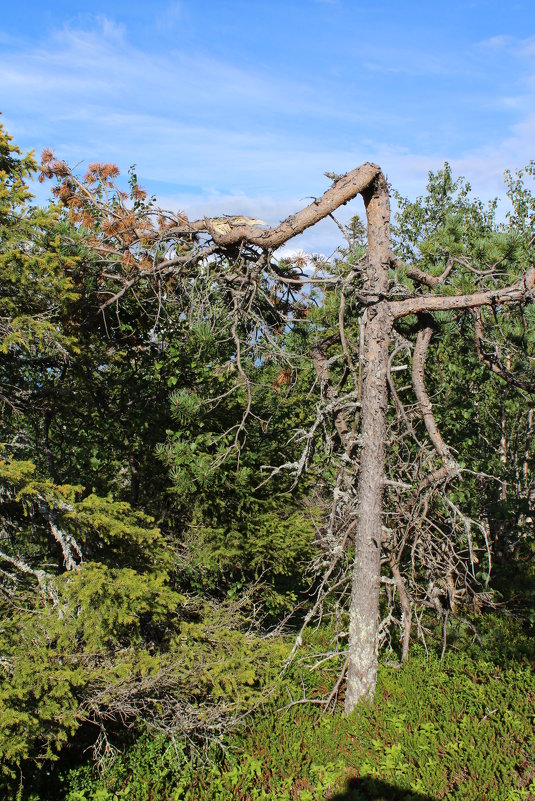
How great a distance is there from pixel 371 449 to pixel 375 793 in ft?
10.2

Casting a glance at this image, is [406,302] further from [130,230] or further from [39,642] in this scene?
[39,642]

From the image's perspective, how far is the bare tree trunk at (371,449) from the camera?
249 inches

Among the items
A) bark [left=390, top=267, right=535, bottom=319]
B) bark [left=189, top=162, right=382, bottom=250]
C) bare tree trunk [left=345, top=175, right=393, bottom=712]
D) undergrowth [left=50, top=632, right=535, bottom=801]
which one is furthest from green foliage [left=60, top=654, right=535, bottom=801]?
bark [left=189, top=162, right=382, bottom=250]

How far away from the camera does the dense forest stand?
5.73m

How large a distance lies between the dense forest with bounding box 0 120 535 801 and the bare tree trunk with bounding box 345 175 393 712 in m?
0.02

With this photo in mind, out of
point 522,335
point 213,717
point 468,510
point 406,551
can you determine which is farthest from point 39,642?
point 468,510

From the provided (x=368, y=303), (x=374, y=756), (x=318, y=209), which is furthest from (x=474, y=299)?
(x=374, y=756)

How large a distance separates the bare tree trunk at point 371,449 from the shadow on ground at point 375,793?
4.07 feet

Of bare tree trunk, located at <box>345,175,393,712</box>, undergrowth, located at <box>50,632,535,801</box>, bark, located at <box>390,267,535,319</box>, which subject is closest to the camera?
undergrowth, located at <box>50,632,535,801</box>

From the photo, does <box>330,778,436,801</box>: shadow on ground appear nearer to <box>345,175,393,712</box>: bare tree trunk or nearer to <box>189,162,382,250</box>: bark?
<box>345,175,393,712</box>: bare tree trunk

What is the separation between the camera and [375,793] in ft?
17.5

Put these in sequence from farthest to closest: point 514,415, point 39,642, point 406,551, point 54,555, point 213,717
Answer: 1. point 514,415
2. point 406,551
3. point 54,555
4. point 213,717
5. point 39,642

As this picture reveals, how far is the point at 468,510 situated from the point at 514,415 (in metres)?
2.94

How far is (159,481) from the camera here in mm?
9570
